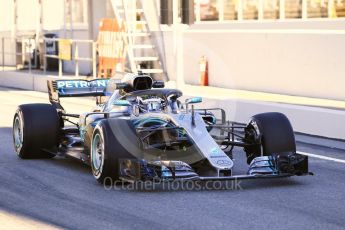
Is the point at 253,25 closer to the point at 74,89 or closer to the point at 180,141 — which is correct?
the point at 74,89

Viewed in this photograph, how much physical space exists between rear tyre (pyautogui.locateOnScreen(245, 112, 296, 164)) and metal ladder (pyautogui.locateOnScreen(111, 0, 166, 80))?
14.6 meters

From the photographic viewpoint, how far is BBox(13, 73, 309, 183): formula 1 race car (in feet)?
33.6

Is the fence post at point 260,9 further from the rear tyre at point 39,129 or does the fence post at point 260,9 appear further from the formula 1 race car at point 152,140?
the rear tyre at point 39,129

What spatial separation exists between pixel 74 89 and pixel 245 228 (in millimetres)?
5894

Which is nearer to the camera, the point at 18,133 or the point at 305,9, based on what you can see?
the point at 18,133

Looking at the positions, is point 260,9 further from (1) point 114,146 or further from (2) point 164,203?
(2) point 164,203

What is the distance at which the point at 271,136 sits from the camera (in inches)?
435

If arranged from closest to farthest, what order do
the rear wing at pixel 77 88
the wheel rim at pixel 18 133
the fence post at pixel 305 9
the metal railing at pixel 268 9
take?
the wheel rim at pixel 18 133 → the rear wing at pixel 77 88 → the metal railing at pixel 268 9 → the fence post at pixel 305 9

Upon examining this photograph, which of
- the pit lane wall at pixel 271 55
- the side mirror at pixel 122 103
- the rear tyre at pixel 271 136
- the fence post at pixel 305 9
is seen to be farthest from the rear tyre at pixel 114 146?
the fence post at pixel 305 9

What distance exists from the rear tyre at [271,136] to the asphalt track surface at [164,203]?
37 cm

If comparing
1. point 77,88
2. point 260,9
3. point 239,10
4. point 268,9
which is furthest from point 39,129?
point 239,10

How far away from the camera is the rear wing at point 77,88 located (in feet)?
45.2

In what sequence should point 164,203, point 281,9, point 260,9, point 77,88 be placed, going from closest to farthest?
point 164,203 → point 77,88 → point 281,9 → point 260,9

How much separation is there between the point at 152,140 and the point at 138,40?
17368 millimetres
